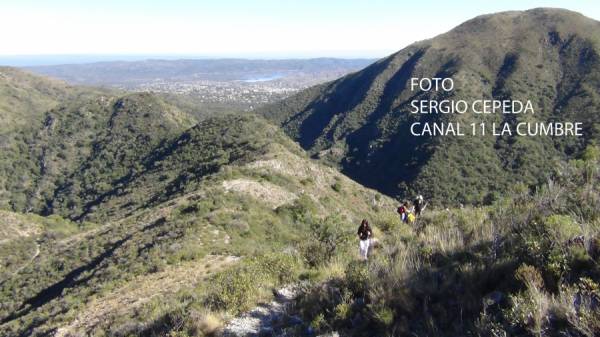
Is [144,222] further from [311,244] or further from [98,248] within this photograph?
[311,244]

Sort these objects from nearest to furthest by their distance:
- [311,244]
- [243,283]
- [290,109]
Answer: [243,283]
[311,244]
[290,109]

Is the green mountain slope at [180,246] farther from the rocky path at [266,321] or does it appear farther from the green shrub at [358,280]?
the green shrub at [358,280]

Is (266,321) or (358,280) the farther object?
(266,321)

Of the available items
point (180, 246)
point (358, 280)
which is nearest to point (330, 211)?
point (180, 246)

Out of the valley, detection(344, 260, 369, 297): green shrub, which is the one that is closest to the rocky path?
the valley

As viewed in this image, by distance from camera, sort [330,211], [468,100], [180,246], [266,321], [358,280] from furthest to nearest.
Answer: [468,100] → [330,211] → [180,246] → [266,321] → [358,280]

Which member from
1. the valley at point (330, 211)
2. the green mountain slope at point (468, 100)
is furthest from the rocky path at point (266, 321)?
the green mountain slope at point (468, 100)

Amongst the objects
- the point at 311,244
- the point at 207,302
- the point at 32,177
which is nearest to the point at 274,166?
the point at 311,244

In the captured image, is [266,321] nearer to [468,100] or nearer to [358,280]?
[358,280]
